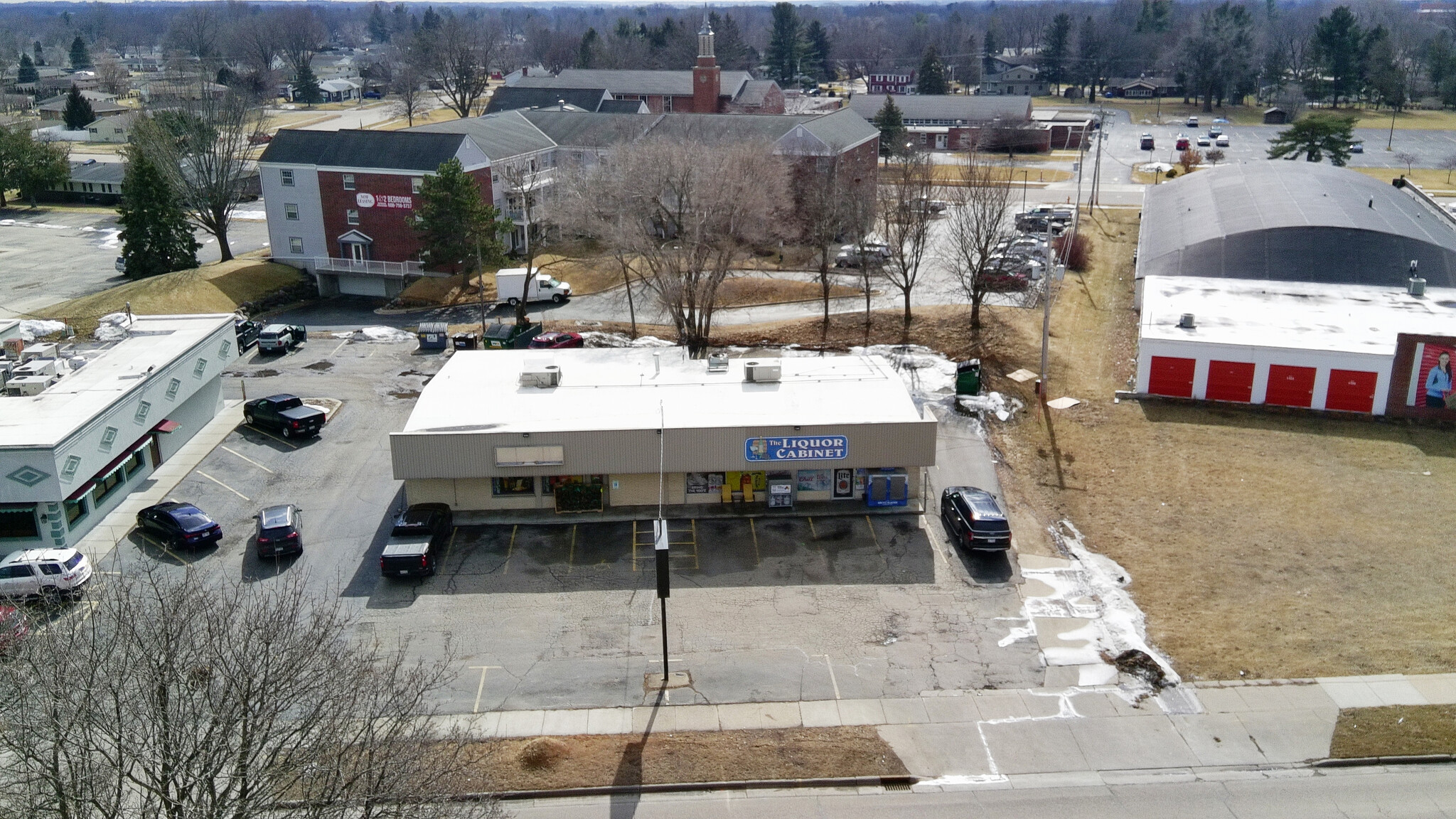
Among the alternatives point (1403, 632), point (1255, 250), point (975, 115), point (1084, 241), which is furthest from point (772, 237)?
point (975, 115)

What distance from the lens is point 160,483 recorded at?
117 ft

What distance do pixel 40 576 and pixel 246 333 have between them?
82.1 feet

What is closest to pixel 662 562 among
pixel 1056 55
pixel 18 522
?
pixel 18 522

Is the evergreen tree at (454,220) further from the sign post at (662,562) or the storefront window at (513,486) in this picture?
the sign post at (662,562)

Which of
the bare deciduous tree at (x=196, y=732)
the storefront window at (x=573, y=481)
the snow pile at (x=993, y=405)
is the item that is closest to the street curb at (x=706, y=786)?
the bare deciduous tree at (x=196, y=732)

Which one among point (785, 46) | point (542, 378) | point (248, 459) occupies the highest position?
point (785, 46)

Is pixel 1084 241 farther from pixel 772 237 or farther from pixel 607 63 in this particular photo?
pixel 607 63

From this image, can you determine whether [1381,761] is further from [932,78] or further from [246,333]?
[932,78]

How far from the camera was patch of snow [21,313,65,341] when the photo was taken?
4553 centimetres

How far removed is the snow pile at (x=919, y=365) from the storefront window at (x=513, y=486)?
16250 millimetres

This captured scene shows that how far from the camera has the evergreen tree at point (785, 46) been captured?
172250mm

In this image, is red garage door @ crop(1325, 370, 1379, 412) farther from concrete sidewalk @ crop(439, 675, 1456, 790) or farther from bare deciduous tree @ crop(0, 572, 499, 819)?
bare deciduous tree @ crop(0, 572, 499, 819)

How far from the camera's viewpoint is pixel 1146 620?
90.5ft

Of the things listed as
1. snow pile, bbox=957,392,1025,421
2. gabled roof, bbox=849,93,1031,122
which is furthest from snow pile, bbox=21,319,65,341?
gabled roof, bbox=849,93,1031,122
